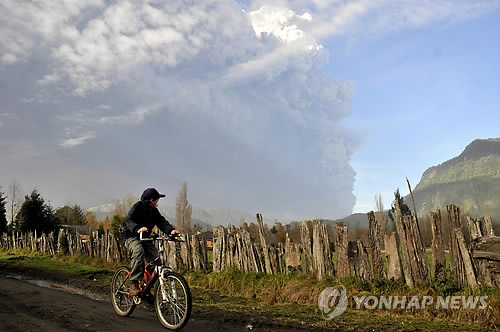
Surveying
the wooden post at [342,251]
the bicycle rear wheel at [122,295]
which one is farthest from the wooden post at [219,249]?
the bicycle rear wheel at [122,295]

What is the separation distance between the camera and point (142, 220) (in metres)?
7.05

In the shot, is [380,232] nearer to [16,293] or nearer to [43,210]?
[16,293]

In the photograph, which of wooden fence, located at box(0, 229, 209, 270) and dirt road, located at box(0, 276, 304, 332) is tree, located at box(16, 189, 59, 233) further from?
dirt road, located at box(0, 276, 304, 332)

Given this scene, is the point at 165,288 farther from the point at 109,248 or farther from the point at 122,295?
the point at 109,248

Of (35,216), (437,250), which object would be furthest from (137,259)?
(35,216)

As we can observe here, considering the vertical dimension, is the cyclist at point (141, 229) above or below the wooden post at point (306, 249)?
above

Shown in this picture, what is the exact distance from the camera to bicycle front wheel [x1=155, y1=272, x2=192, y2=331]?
229 inches

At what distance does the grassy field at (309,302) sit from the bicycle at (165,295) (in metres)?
1.44

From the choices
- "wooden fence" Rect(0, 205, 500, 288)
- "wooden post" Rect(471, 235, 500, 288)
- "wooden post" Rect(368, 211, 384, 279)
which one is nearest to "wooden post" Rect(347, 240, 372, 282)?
"wooden fence" Rect(0, 205, 500, 288)

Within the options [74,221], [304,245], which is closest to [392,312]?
[304,245]

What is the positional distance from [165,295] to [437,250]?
17.2 feet

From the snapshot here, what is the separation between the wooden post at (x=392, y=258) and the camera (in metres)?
8.34

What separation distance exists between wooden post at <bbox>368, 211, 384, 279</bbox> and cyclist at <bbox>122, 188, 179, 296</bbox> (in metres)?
4.41

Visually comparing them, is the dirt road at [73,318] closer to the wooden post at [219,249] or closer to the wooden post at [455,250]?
the wooden post at [455,250]
